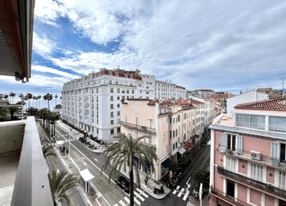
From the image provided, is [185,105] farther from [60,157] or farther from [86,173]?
[60,157]

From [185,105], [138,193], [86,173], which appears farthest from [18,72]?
[185,105]

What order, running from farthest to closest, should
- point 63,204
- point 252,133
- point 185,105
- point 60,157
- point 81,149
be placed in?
point 81,149, point 185,105, point 60,157, point 63,204, point 252,133

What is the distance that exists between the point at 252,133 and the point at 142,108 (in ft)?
51.2

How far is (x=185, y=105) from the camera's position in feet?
102

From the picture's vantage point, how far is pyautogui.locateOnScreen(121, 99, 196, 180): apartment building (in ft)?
69.3

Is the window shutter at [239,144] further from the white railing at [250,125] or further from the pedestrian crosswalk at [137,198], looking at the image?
the pedestrian crosswalk at [137,198]

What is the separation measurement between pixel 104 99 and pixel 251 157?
34.5 meters

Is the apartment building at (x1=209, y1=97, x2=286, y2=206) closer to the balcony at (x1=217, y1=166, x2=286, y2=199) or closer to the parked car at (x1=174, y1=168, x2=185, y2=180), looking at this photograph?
the balcony at (x1=217, y1=166, x2=286, y2=199)

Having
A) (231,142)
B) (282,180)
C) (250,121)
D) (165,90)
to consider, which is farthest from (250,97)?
(165,90)

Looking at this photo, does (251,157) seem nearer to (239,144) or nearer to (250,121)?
(239,144)

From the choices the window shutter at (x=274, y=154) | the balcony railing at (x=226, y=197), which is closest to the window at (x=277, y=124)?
the window shutter at (x=274, y=154)

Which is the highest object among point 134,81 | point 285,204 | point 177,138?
point 134,81

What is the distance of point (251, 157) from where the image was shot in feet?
40.2

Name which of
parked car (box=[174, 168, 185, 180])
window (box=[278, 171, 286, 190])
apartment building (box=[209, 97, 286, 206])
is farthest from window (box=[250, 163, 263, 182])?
parked car (box=[174, 168, 185, 180])
